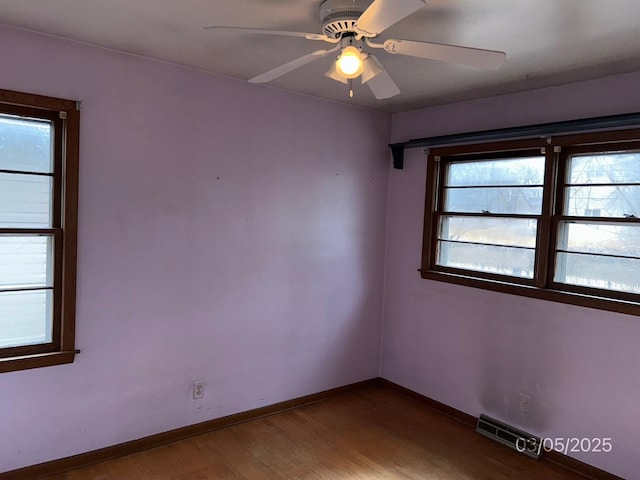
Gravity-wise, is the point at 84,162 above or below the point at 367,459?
above

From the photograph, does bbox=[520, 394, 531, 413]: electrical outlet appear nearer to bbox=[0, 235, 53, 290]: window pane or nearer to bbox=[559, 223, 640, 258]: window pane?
bbox=[559, 223, 640, 258]: window pane

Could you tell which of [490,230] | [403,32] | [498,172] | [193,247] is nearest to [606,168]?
[498,172]

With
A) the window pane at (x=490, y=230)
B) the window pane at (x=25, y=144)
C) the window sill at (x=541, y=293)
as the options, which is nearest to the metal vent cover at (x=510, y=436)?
the window sill at (x=541, y=293)

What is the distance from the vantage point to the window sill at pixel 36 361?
2453 millimetres

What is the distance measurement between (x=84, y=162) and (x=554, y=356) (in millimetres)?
3072

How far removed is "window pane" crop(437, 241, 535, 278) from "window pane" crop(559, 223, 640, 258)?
0.26 meters

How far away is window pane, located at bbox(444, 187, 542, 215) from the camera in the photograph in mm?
3164

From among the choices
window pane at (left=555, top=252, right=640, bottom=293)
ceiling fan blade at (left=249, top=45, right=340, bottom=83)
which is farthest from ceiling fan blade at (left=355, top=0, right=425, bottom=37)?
window pane at (left=555, top=252, right=640, bottom=293)

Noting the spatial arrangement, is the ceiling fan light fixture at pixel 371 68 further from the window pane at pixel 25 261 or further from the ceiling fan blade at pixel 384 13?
the window pane at pixel 25 261

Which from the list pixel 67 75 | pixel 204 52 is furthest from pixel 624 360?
pixel 67 75

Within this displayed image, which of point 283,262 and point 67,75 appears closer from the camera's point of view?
point 67,75

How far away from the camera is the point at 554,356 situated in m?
3.01

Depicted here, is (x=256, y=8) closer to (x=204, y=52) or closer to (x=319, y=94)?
(x=204, y=52)

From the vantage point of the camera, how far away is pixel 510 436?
10.4 ft
